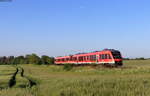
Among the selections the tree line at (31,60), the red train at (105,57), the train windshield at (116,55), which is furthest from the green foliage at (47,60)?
the train windshield at (116,55)

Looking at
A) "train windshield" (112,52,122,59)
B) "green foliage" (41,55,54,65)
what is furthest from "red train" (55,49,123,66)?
"green foliage" (41,55,54,65)

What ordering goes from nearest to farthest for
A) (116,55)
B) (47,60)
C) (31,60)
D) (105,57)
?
1. (116,55)
2. (105,57)
3. (47,60)
4. (31,60)

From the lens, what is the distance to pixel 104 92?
13.3 m

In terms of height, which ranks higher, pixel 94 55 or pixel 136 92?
pixel 94 55

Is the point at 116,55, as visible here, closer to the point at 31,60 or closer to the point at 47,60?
the point at 47,60

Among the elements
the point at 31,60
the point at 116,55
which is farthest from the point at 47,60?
the point at 116,55

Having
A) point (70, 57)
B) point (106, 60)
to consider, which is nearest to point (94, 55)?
point (106, 60)

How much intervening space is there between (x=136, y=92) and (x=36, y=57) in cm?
13537

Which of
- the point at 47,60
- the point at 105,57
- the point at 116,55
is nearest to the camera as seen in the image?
the point at 116,55

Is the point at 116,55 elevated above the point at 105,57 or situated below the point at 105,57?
above

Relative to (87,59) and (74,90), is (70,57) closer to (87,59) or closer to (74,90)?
(87,59)

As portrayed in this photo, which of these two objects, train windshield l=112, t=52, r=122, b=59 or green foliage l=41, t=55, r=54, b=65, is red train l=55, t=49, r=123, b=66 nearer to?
train windshield l=112, t=52, r=122, b=59

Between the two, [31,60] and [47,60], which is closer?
[47,60]

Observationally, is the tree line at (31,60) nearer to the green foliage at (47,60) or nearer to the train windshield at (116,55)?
the green foliage at (47,60)
